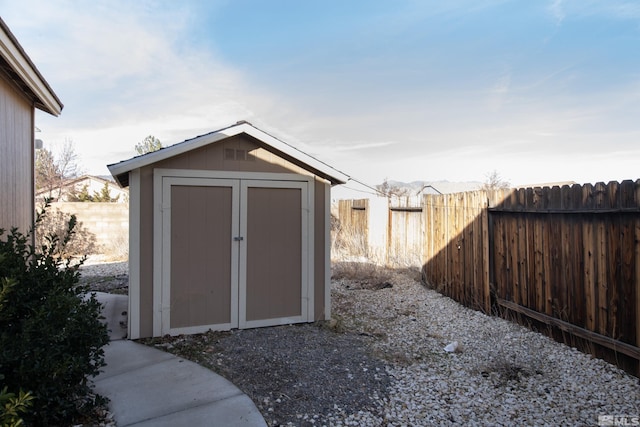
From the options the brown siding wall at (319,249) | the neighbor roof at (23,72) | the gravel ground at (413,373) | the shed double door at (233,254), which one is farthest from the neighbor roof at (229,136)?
the gravel ground at (413,373)

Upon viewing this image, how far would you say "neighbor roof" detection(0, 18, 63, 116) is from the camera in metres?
3.60

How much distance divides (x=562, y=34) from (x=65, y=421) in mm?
9107

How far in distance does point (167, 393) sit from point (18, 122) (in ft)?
13.9

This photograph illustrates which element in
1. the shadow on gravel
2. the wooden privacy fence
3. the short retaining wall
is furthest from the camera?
the short retaining wall

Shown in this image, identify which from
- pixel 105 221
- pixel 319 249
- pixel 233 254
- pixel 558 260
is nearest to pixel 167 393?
pixel 233 254

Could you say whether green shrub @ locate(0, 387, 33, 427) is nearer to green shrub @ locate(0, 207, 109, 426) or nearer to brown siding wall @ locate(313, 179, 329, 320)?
green shrub @ locate(0, 207, 109, 426)

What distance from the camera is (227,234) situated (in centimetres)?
489

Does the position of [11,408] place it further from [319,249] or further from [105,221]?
[105,221]

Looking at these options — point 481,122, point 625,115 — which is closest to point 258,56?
point 481,122

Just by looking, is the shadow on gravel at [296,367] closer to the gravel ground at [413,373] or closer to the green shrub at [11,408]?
the gravel ground at [413,373]

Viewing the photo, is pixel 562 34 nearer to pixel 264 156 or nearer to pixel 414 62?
pixel 414 62

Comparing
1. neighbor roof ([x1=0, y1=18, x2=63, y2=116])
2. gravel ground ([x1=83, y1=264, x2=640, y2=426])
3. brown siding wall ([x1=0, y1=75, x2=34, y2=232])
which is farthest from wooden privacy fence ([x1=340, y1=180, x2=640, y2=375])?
brown siding wall ([x1=0, y1=75, x2=34, y2=232])

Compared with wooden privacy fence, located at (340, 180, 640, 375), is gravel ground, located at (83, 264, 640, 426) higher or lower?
lower

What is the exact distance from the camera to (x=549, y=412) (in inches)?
116
